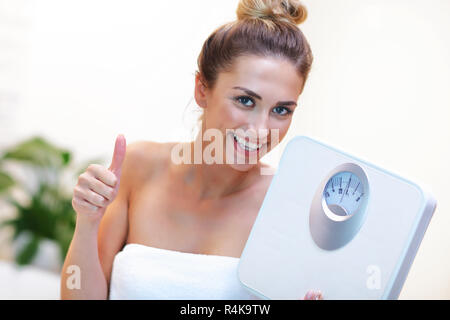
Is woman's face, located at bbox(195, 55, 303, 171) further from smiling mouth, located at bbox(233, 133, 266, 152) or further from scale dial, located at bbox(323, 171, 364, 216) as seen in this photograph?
scale dial, located at bbox(323, 171, 364, 216)

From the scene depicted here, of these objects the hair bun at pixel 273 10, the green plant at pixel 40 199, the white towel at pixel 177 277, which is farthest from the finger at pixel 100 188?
Result: the green plant at pixel 40 199

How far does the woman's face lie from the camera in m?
0.83

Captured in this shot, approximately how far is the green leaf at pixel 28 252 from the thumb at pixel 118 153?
5.31 feet

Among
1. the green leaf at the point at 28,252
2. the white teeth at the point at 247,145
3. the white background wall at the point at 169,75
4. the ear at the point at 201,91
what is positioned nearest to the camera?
the white teeth at the point at 247,145

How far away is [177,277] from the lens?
2.96 ft

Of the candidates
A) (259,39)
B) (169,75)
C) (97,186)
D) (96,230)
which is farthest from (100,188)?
(169,75)

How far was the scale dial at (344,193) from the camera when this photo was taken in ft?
2.06

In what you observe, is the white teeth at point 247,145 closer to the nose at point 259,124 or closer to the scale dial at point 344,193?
the nose at point 259,124

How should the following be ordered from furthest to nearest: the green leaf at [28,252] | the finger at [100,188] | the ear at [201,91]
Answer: the green leaf at [28,252]
the ear at [201,91]
the finger at [100,188]

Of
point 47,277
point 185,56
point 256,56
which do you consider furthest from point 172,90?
point 256,56

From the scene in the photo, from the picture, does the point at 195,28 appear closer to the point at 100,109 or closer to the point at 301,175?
the point at 100,109

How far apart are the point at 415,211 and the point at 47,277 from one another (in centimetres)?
183

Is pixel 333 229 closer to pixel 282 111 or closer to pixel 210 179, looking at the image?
pixel 282 111

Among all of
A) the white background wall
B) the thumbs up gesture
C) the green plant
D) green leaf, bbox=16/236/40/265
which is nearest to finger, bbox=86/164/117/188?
the thumbs up gesture
